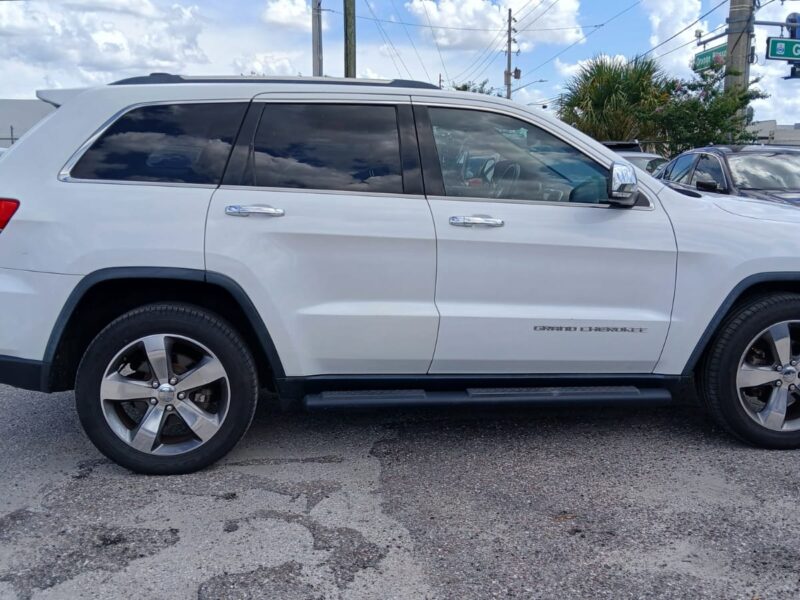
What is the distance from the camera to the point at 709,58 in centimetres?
1777

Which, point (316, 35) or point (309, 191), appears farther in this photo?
point (316, 35)

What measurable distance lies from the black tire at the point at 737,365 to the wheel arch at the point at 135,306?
2320 mm

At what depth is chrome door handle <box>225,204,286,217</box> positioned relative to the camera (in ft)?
12.0

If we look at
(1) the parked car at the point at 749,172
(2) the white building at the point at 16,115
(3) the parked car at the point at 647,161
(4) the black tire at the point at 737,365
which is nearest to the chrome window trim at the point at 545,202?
(4) the black tire at the point at 737,365

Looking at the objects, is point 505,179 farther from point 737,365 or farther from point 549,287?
point 737,365

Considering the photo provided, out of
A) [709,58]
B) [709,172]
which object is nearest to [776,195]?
[709,172]

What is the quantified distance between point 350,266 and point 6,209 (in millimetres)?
1652

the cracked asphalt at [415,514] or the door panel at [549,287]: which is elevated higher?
the door panel at [549,287]

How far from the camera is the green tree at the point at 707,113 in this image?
15961 mm

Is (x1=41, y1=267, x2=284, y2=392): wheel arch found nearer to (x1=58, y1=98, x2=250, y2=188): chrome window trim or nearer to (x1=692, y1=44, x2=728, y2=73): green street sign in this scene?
(x1=58, y1=98, x2=250, y2=188): chrome window trim

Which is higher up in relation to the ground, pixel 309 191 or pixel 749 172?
pixel 749 172

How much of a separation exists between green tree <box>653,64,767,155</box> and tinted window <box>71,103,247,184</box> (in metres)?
14.5

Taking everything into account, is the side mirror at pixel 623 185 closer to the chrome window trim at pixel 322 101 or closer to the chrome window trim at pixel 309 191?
the chrome window trim at pixel 309 191

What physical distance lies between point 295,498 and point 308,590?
0.79m
